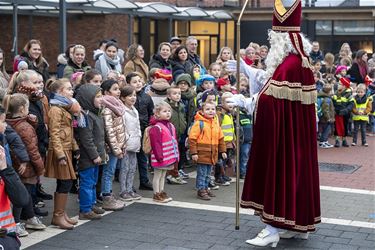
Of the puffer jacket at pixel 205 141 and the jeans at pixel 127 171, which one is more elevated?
the puffer jacket at pixel 205 141

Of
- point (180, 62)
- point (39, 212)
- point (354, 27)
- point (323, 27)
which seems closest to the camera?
point (39, 212)

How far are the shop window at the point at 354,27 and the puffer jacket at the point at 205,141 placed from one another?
19.0 metres

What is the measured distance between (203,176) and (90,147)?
1943 millimetres

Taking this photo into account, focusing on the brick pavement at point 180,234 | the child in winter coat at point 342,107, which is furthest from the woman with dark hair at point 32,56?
the child in winter coat at point 342,107

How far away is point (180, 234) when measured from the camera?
22.1 ft

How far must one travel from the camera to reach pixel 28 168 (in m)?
6.55

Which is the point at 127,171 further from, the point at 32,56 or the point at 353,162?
the point at 353,162

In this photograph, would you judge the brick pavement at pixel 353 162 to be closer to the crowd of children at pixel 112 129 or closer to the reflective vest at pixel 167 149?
the crowd of children at pixel 112 129

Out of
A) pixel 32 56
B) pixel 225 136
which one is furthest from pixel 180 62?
pixel 32 56

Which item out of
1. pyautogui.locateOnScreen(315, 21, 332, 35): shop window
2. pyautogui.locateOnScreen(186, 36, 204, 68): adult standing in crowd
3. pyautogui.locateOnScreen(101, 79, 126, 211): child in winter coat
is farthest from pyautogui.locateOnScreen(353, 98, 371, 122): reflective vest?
pyautogui.locateOnScreen(315, 21, 332, 35): shop window

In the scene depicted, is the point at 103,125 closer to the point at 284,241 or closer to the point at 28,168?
the point at 28,168

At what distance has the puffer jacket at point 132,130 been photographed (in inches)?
317

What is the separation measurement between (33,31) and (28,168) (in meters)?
20.2

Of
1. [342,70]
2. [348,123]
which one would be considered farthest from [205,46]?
[348,123]
